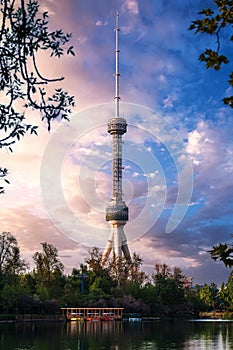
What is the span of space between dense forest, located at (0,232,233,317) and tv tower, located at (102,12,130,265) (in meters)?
23.3

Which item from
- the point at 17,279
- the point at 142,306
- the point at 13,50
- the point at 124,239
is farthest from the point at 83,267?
the point at 13,50

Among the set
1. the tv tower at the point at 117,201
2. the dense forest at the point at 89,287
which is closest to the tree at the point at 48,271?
the dense forest at the point at 89,287

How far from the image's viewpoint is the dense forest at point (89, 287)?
5372 centimetres

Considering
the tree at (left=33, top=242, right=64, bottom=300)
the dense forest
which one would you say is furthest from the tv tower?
the tree at (left=33, top=242, right=64, bottom=300)

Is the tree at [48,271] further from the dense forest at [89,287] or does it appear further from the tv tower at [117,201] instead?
the tv tower at [117,201]

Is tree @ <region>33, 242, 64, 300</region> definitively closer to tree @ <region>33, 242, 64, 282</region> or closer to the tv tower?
tree @ <region>33, 242, 64, 282</region>

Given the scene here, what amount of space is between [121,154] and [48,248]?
43.8 m

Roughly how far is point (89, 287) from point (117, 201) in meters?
34.7

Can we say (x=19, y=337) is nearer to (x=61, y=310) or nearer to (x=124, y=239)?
(x=61, y=310)

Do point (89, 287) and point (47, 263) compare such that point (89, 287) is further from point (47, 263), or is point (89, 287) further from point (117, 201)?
point (117, 201)

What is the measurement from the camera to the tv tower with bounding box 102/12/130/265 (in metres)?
99.6

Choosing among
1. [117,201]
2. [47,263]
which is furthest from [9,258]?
[117,201]

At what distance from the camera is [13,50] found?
5.10m

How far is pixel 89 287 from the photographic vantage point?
66.9 m
